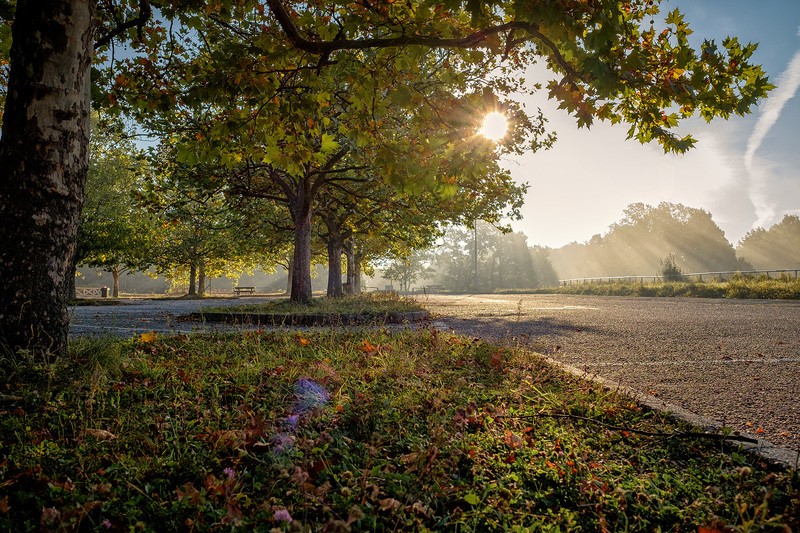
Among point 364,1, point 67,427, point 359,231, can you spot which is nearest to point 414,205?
point 359,231

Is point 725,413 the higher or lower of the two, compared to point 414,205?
lower

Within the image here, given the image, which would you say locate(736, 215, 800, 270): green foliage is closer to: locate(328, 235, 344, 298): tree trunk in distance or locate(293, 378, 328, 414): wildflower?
locate(328, 235, 344, 298): tree trunk in distance

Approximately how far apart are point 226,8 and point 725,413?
5.99m

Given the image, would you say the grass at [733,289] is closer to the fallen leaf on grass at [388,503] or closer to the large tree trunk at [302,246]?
the large tree trunk at [302,246]

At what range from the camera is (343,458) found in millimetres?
2213

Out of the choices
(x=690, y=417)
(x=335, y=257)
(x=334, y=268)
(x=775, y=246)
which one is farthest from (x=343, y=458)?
(x=775, y=246)

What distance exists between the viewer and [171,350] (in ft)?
15.2

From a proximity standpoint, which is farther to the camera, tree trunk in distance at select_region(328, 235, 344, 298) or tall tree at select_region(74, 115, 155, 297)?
tree trunk in distance at select_region(328, 235, 344, 298)

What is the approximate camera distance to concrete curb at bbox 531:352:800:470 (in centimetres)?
238

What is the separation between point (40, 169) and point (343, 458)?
3.18 meters

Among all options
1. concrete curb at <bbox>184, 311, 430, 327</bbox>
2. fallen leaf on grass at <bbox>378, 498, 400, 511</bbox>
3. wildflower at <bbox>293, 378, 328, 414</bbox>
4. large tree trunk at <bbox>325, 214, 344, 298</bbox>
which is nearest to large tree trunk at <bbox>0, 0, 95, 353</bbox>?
wildflower at <bbox>293, 378, 328, 414</bbox>

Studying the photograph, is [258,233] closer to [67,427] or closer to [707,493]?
[67,427]

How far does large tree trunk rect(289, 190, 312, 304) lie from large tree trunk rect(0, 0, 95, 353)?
8961mm

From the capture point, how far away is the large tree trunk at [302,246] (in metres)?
12.5
